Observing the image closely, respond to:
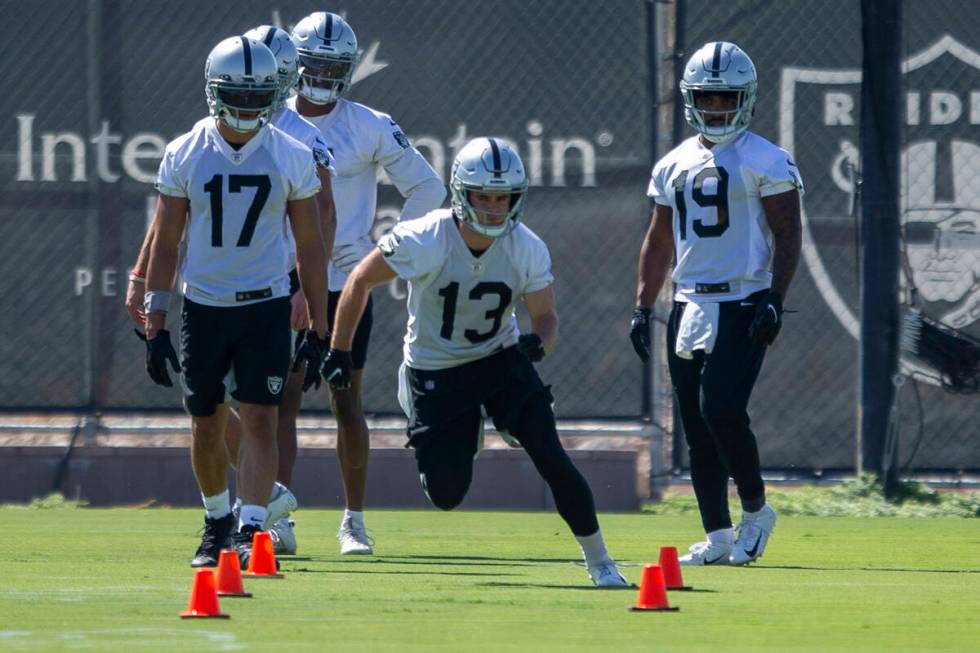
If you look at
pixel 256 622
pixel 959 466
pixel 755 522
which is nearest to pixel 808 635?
pixel 256 622

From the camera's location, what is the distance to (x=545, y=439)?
291 inches

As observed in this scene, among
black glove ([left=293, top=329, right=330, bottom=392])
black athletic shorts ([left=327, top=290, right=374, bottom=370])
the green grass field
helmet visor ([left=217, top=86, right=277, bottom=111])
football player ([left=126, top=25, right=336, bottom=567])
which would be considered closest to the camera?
the green grass field

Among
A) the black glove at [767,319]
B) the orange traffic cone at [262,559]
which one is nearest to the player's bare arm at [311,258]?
the orange traffic cone at [262,559]

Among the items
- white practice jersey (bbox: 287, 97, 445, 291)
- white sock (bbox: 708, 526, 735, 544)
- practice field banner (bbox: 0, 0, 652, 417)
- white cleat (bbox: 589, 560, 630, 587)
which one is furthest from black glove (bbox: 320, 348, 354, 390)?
practice field banner (bbox: 0, 0, 652, 417)

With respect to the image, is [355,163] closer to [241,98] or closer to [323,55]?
[323,55]

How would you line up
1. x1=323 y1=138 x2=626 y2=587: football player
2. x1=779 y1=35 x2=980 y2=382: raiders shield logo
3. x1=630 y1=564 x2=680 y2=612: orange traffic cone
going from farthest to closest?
x1=779 y1=35 x2=980 y2=382: raiders shield logo → x1=323 y1=138 x2=626 y2=587: football player → x1=630 y1=564 x2=680 y2=612: orange traffic cone

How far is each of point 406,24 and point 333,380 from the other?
5.05m

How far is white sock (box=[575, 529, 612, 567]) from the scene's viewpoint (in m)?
7.26

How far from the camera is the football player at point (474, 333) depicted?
738 centimetres

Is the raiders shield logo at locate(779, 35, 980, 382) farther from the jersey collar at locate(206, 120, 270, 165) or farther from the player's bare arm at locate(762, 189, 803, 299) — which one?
the jersey collar at locate(206, 120, 270, 165)

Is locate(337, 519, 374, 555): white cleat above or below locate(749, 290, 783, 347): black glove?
below

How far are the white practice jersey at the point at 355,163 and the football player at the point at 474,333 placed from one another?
1.23 m

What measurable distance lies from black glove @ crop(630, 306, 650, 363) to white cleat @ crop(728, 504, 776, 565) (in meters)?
0.82

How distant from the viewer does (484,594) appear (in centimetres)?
700
